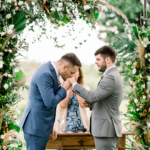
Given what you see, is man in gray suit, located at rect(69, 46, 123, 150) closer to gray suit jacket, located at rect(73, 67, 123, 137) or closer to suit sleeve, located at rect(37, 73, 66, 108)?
gray suit jacket, located at rect(73, 67, 123, 137)

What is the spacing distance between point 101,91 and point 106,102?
0.59 ft

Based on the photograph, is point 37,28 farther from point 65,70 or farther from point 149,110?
point 149,110

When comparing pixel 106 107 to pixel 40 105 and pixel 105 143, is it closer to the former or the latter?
pixel 105 143

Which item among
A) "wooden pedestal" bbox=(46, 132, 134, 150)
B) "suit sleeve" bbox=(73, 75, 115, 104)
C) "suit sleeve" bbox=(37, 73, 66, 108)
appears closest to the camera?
"suit sleeve" bbox=(37, 73, 66, 108)

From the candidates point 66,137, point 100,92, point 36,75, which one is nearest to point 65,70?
point 36,75

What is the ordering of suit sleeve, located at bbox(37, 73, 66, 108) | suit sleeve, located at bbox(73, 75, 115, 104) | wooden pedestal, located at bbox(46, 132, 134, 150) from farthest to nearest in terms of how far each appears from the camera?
wooden pedestal, located at bbox(46, 132, 134, 150) < suit sleeve, located at bbox(73, 75, 115, 104) < suit sleeve, located at bbox(37, 73, 66, 108)

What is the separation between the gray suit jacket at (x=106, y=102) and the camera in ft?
7.51

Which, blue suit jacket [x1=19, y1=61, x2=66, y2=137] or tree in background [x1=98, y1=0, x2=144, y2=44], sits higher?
tree in background [x1=98, y1=0, x2=144, y2=44]

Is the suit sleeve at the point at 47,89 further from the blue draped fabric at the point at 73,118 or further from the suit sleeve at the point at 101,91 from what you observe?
the blue draped fabric at the point at 73,118

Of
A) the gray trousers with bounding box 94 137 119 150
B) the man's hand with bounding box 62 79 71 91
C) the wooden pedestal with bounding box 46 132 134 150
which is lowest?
the wooden pedestal with bounding box 46 132 134 150

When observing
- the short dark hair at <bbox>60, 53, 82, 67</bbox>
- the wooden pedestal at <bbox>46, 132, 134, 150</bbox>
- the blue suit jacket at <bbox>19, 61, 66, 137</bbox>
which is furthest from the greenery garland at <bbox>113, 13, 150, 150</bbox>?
the blue suit jacket at <bbox>19, 61, 66, 137</bbox>

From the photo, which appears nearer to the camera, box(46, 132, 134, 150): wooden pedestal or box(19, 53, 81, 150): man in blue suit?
box(19, 53, 81, 150): man in blue suit

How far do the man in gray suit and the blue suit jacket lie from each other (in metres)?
0.35

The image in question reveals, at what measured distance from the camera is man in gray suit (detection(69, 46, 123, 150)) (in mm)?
2293
